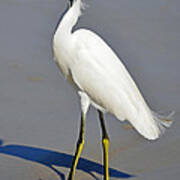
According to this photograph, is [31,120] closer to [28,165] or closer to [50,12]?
[28,165]

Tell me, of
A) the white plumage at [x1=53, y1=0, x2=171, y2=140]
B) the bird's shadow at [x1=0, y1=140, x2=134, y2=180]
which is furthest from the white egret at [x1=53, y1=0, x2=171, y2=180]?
the bird's shadow at [x1=0, y1=140, x2=134, y2=180]

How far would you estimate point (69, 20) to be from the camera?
536 cm

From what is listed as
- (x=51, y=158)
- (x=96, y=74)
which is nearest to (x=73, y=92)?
(x=51, y=158)

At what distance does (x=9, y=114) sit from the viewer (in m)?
6.71

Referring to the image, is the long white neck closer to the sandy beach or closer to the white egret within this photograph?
the white egret

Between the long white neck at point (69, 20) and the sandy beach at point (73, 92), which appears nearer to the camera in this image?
the long white neck at point (69, 20)

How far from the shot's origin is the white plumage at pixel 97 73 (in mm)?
5297

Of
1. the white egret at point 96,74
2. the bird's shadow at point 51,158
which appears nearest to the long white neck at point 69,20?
the white egret at point 96,74

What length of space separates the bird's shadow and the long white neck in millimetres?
1291

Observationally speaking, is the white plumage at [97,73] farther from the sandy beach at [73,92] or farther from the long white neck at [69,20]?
the sandy beach at [73,92]

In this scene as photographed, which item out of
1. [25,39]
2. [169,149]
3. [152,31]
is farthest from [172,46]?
[169,149]

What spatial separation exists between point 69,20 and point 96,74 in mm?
499

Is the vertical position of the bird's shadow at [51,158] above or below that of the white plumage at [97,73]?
below

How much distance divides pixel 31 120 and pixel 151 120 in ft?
5.13
